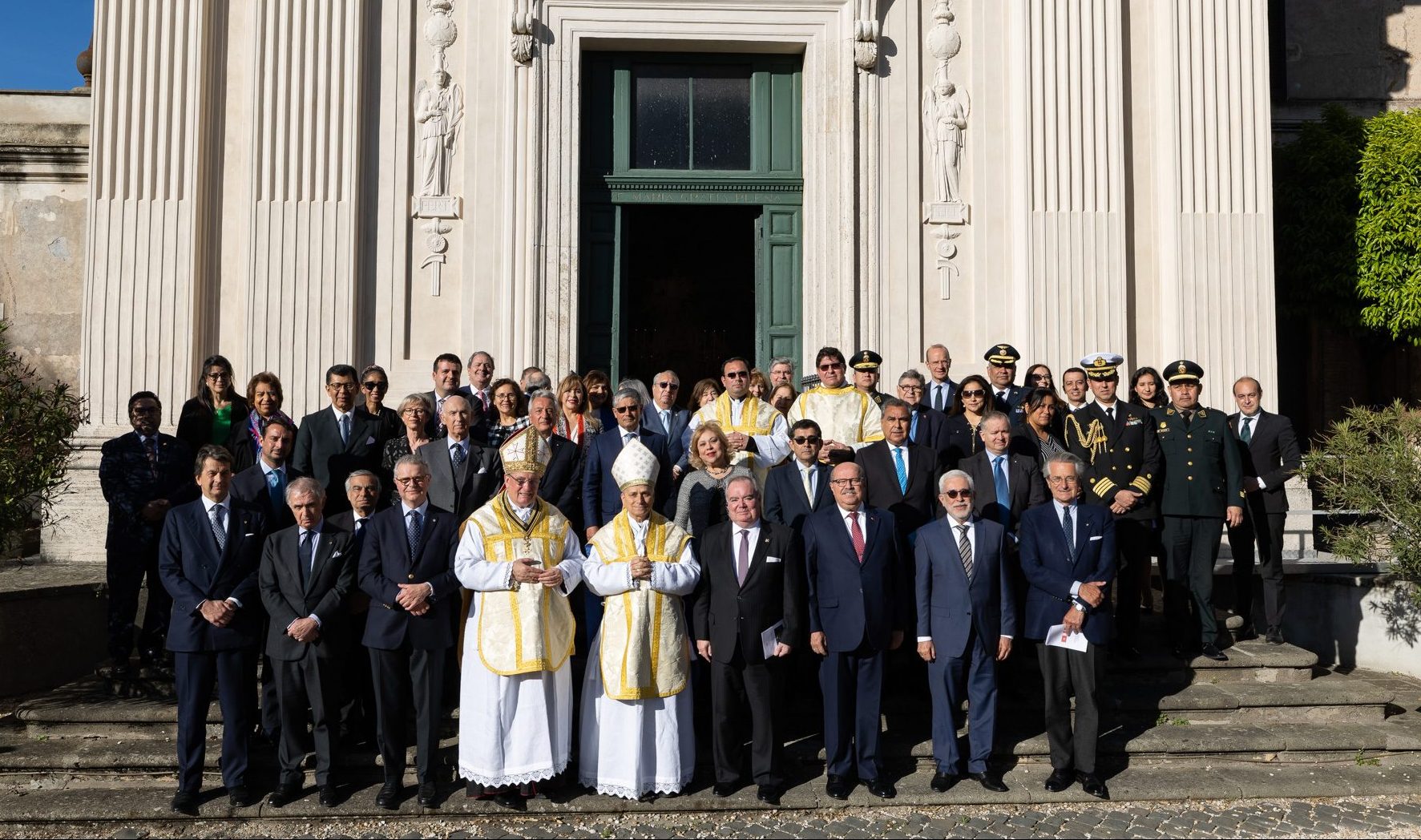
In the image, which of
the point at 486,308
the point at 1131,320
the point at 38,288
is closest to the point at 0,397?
the point at 486,308

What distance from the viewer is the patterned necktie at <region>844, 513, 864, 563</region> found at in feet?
21.4

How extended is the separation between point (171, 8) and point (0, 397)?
16.8 feet

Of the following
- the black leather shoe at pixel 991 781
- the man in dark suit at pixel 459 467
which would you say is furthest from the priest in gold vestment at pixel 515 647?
the black leather shoe at pixel 991 781

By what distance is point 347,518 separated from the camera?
6.45 meters

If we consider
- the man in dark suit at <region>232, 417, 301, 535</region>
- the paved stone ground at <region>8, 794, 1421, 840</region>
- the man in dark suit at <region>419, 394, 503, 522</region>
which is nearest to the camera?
the paved stone ground at <region>8, 794, 1421, 840</region>

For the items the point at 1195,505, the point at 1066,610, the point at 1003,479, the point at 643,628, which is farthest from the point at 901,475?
the point at 1195,505

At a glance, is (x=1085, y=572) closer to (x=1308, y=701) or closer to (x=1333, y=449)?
(x=1308, y=701)

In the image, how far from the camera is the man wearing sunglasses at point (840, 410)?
25.8ft

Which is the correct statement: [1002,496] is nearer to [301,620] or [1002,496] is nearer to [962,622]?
[962,622]

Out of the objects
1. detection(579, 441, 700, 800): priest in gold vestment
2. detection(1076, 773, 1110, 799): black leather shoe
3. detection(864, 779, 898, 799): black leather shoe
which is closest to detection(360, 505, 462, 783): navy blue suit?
detection(579, 441, 700, 800): priest in gold vestment

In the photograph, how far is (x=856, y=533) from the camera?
21.5 feet

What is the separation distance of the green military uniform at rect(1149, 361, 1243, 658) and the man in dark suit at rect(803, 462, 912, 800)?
255 cm

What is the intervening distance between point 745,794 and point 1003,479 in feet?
8.26

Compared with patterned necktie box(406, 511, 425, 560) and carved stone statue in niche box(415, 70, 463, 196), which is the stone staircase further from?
carved stone statue in niche box(415, 70, 463, 196)
